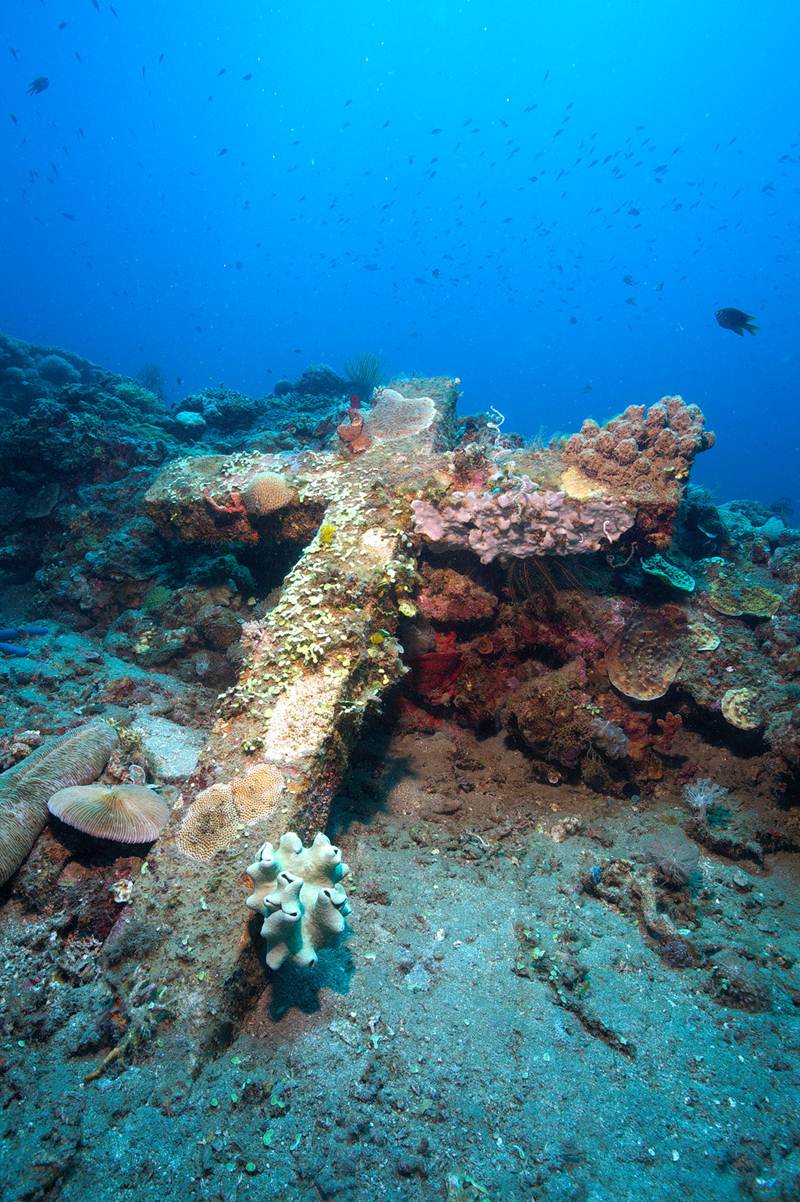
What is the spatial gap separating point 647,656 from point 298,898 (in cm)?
445

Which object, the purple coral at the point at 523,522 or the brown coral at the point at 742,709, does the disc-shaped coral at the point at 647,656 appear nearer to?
the brown coral at the point at 742,709

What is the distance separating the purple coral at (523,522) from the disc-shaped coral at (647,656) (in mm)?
1114

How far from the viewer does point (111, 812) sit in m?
3.70

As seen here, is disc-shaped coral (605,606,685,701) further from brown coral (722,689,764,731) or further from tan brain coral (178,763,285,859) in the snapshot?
tan brain coral (178,763,285,859)

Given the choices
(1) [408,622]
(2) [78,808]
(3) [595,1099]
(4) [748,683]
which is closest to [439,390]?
(1) [408,622]

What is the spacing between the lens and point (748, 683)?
217 inches

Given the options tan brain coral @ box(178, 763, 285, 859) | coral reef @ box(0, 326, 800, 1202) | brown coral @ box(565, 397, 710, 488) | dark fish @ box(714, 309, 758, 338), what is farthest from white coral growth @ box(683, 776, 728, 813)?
dark fish @ box(714, 309, 758, 338)

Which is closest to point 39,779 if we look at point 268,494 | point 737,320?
point 268,494

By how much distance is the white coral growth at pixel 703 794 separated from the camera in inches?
193

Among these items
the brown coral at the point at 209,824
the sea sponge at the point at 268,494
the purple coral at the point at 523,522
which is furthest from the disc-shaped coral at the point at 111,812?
the sea sponge at the point at 268,494

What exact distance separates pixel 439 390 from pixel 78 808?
7585 millimetres

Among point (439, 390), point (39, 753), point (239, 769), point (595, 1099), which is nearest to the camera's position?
point (595, 1099)

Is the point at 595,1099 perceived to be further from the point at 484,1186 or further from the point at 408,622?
the point at 408,622

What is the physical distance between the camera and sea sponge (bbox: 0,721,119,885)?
11.5ft
